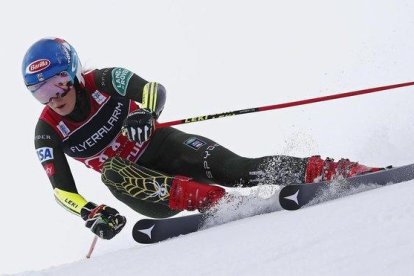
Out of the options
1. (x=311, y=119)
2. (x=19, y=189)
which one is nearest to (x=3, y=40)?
(x=19, y=189)

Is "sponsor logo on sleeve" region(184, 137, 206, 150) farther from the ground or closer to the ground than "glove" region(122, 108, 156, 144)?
closer to the ground

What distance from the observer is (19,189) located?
32.5 ft

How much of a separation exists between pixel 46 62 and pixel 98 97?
1.42ft

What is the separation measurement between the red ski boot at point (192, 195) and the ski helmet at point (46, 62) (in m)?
0.98

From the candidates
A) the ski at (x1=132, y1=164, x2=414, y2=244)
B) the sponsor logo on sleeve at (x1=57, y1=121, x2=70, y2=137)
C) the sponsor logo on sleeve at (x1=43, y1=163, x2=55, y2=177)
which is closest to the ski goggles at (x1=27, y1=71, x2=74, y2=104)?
the sponsor logo on sleeve at (x1=57, y1=121, x2=70, y2=137)

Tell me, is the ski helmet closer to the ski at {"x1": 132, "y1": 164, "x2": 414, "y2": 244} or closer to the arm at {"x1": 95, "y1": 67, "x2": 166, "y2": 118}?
the arm at {"x1": 95, "y1": 67, "x2": 166, "y2": 118}

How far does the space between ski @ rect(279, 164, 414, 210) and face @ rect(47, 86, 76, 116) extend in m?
1.64

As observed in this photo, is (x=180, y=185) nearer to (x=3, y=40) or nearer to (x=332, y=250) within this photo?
(x=332, y=250)

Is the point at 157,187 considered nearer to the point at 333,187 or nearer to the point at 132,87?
the point at 132,87

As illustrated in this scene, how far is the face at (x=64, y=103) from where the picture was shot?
3.93 meters

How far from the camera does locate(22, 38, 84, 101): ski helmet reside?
3.81 m

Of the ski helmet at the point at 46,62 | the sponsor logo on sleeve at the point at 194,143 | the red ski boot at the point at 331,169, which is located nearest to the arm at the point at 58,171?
the ski helmet at the point at 46,62

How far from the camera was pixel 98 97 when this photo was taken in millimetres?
4129

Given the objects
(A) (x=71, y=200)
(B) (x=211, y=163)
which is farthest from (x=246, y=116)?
(A) (x=71, y=200)
